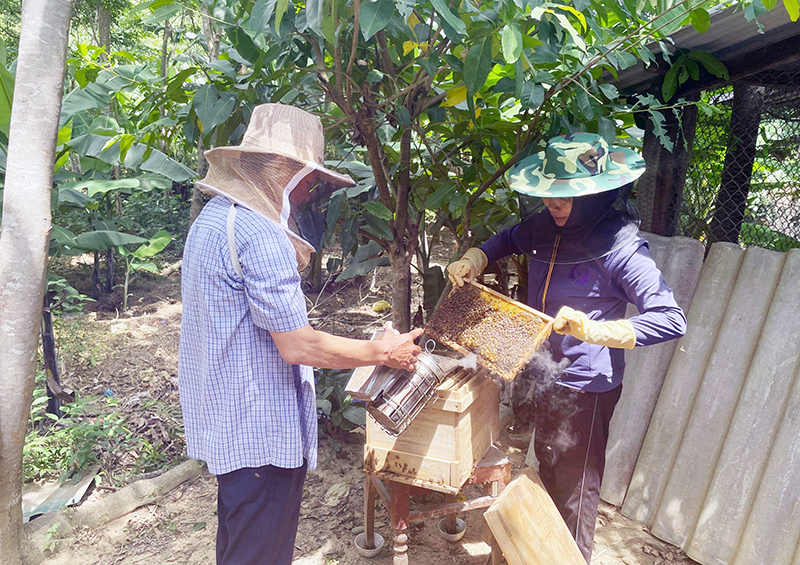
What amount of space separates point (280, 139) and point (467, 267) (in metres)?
1.08

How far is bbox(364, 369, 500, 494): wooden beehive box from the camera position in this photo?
216 cm

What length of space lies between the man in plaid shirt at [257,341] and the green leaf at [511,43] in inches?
26.8

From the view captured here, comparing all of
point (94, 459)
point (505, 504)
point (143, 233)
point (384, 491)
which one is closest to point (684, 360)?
point (505, 504)

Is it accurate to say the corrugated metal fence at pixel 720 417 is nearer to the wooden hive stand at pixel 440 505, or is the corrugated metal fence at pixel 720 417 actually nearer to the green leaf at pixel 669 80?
the green leaf at pixel 669 80

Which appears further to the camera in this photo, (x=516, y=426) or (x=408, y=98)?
(x=516, y=426)

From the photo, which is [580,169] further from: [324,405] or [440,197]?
[324,405]

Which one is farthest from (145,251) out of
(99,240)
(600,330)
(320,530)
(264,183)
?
(600,330)

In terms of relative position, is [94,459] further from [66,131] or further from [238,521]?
[66,131]

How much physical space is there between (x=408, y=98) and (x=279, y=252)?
1348 millimetres

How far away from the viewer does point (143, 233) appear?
8852 mm

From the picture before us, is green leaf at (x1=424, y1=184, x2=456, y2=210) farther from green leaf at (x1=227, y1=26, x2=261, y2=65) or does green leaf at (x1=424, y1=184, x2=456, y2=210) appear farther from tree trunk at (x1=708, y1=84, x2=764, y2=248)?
tree trunk at (x1=708, y1=84, x2=764, y2=248)

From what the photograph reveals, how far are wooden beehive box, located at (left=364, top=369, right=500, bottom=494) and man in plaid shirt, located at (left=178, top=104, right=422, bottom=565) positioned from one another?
35 cm

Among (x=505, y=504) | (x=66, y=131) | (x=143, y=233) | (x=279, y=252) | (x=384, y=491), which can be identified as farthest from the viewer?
(x=143, y=233)

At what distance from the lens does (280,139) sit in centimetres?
179
